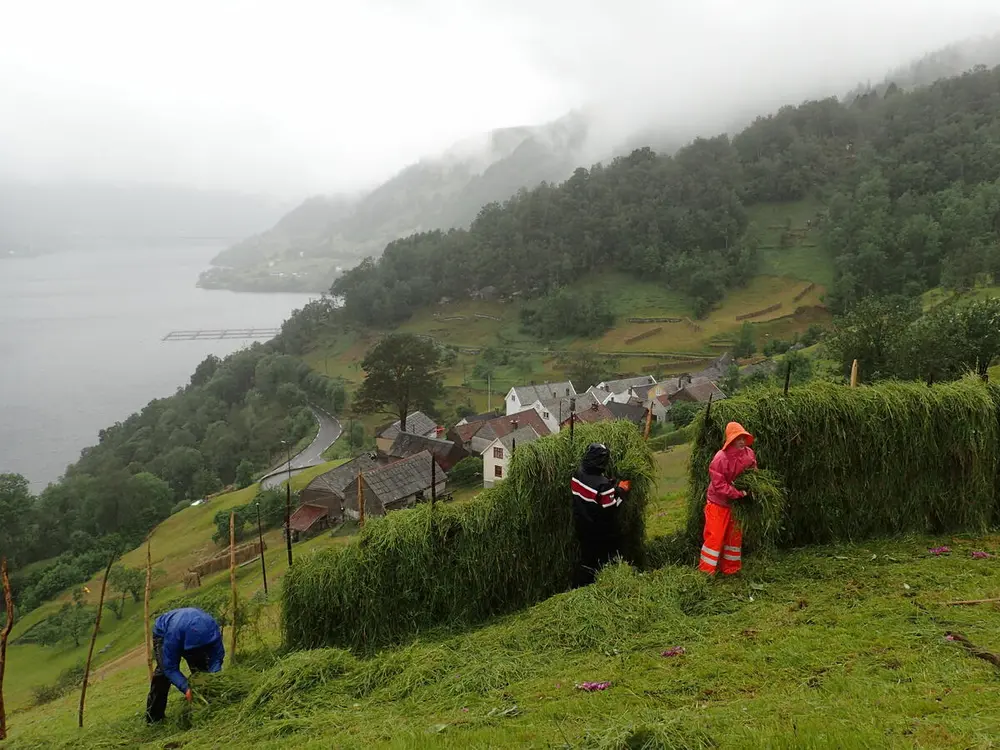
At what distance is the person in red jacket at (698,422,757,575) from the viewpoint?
5973 mm

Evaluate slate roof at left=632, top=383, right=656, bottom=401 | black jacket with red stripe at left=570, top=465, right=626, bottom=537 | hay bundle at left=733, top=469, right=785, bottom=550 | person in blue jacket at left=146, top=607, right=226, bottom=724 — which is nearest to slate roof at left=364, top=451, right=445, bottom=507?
person in blue jacket at left=146, top=607, right=226, bottom=724

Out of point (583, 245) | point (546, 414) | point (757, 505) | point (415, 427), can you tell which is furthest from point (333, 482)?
point (583, 245)

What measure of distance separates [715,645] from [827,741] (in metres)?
1.71

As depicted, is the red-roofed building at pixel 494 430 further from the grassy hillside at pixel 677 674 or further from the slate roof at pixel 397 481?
the grassy hillside at pixel 677 674

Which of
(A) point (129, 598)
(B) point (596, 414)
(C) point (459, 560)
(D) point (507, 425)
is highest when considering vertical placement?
(C) point (459, 560)

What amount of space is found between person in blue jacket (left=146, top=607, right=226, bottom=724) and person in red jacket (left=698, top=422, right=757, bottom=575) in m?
5.12

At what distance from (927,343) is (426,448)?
27939 millimetres

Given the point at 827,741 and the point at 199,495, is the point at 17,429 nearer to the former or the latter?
the point at 199,495

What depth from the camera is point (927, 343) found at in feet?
60.2

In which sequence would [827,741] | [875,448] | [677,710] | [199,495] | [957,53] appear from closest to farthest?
Answer: [827,741] < [677,710] < [875,448] < [199,495] < [957,53]

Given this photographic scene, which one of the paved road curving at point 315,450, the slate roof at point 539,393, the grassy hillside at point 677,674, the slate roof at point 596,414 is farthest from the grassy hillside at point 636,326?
the grassy hillside at point 677,674

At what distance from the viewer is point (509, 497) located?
6.59 metres

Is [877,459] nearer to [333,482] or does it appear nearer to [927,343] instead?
[927,343]

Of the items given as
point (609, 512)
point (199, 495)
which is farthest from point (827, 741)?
point (199, 495)
